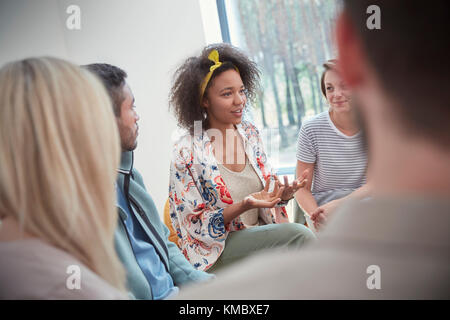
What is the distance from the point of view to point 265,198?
1.46m

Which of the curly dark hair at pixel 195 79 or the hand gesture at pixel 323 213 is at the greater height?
the curly dark hair at pixel 195 79

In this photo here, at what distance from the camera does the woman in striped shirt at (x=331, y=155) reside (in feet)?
5.26

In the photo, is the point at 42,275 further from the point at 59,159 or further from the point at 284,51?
the point at 284,51

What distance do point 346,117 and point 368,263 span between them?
4.67ft

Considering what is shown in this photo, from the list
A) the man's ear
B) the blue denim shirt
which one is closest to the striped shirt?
the blue denim shirt

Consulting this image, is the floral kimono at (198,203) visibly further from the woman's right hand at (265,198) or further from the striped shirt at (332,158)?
the striped shirt at (332,158)

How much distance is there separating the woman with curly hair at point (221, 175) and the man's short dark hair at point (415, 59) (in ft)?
3.40

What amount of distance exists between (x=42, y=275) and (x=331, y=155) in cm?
130

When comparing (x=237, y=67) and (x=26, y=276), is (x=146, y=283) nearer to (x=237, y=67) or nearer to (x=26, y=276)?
(x=26, y=276)

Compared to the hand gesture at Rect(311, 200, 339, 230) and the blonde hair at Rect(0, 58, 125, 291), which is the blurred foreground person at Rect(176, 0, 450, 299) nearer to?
the blonde hair at Rect(0, 58, 125, 291)

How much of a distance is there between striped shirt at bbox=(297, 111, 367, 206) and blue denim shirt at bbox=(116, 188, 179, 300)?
80 cm

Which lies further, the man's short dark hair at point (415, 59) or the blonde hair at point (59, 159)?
the blonde hair at point (59, 159)

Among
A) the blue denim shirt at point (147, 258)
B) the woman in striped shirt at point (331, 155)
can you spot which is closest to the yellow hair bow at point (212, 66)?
the woman in striped shirt at point (331, 155)
